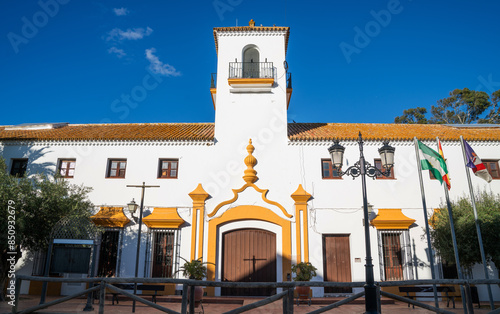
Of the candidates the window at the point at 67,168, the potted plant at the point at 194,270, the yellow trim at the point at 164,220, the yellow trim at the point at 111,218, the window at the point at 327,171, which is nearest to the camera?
the potted plant at the point at 194,270

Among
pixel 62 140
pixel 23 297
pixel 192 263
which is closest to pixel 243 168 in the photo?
pixel 192 263

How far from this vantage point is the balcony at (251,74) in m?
15.5

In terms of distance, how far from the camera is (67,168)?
14867 millimetres

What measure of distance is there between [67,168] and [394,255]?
13828 millimetres

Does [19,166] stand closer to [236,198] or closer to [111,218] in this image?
[111,218]

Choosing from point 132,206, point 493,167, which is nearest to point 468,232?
point 493,167

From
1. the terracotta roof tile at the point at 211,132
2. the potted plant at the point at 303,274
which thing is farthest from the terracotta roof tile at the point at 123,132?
the potted plant at the point at 303,274

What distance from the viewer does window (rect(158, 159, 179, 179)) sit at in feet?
47.9

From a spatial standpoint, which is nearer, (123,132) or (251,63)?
(123,132)

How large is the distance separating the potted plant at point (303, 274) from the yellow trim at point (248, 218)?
685 mm

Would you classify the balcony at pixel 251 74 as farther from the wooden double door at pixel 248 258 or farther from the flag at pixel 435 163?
the flag at pixel 435 163

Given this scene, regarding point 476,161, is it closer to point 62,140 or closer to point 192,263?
point 192,263

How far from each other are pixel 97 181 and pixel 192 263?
5.43 m

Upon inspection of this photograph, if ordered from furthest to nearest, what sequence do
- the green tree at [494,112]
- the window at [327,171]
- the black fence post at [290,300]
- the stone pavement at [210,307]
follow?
the green tree at [494,112]
the window at [327,171]
the stone pavement at [210,307]
the black fence post at [290,300]
